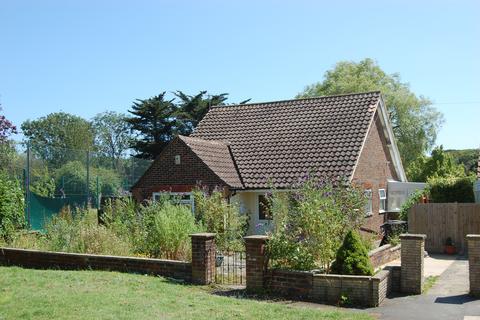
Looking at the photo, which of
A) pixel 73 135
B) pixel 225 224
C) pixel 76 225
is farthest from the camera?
pixel 73 135

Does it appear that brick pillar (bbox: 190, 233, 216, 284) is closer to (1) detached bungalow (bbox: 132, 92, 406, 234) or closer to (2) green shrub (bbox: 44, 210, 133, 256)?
(2) green shrub (bbox: 44, 210, 133, 256)

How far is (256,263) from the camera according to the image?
1129 centimetres

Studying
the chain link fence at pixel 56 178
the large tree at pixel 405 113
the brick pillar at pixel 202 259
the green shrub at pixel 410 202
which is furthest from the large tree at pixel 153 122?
the brick pillar at pixel 202 259

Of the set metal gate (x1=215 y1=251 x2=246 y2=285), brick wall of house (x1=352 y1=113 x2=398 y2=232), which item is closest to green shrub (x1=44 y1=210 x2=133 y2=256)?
metal gate (x1=215 y1=251 x2=246 y2=285)

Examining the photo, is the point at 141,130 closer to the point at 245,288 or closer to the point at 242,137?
the point at 242,137

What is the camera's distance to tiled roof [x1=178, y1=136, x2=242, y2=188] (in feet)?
71.0

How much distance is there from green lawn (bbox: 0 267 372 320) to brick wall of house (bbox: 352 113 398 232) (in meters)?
12.0

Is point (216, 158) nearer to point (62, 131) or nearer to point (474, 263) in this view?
point (474, 263)

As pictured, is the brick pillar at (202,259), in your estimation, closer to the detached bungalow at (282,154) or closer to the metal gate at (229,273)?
the metal gate at (229,273)

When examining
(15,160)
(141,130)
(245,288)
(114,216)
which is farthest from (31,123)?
(245,288)

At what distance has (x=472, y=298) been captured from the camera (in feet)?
36.2

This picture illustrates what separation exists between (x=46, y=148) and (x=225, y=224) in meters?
11.7

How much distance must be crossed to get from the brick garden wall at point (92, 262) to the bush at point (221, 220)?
2.83 metres

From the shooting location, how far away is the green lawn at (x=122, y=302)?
857cm
